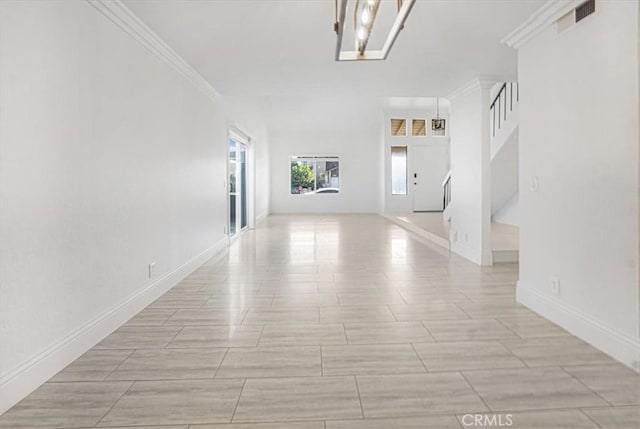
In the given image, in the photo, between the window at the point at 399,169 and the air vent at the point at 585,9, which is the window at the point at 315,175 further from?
the air vent at the point at 585,9

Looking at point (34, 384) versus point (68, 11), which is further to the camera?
point (68, 11)

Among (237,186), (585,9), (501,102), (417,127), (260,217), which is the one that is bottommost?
(260,217)

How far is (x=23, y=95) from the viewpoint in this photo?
6.84 ft

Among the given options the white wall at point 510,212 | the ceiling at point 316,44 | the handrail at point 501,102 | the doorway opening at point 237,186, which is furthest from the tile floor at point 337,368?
the white wall at point 510,212

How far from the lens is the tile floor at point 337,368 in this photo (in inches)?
74.2

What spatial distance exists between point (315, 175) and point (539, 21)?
37.6 feet

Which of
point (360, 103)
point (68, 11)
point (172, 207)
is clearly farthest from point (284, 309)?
point (360, 103)

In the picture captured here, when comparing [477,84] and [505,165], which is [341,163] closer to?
[505,165]

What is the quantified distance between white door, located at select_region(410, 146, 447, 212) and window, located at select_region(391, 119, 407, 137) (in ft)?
2.18

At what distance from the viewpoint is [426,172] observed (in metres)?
13.1

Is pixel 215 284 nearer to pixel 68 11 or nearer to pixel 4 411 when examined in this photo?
pixel 4 411

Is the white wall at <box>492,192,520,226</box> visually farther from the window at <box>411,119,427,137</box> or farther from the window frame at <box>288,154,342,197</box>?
the window frame at <box>288,154,342,197</box>

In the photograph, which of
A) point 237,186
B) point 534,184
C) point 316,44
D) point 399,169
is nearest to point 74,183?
point 316,44

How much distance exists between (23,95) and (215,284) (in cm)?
277
